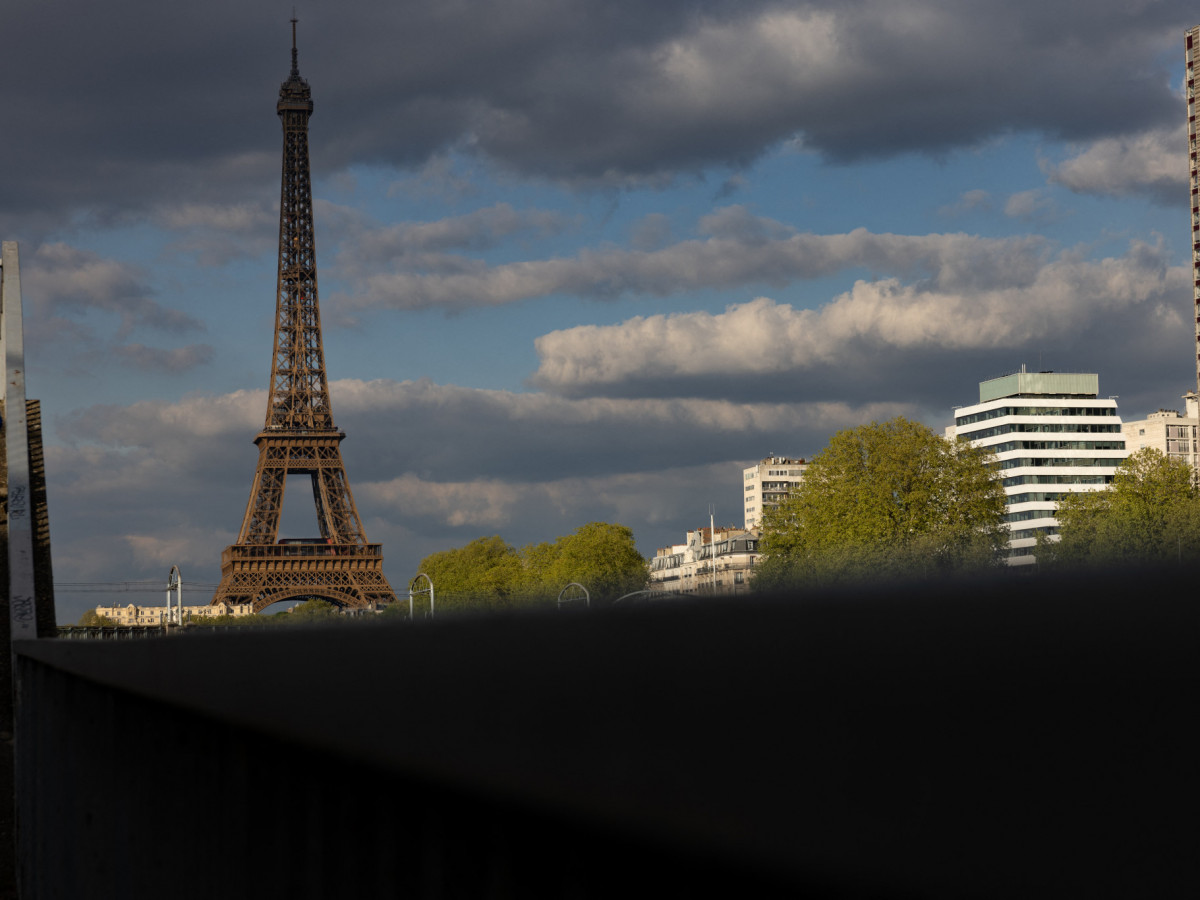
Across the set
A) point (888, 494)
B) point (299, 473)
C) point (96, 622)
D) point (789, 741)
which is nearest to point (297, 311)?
point (299, 473)

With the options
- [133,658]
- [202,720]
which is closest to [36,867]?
[133,658]

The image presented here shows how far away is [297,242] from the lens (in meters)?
104

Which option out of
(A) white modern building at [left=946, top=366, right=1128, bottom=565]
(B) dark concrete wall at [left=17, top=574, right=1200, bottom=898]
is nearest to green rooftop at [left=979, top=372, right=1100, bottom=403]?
(A) white modern building at [left=946, top=366, right=1128, bottom=565]

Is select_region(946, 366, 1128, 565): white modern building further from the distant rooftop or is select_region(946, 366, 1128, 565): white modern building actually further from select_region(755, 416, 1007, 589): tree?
select_region(755, 416, 1007, 589): tree

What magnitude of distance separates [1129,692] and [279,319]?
344ft

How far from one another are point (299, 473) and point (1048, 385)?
300 feet

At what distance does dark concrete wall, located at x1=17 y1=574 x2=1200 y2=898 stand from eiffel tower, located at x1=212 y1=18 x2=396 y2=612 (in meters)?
80.2

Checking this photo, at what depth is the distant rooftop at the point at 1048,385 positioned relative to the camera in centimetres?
14900

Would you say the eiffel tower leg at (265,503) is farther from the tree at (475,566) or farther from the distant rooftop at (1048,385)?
the distant rooftop at (1048,385)

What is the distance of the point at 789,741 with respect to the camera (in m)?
0.82

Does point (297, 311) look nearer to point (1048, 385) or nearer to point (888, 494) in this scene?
point (888, 494)

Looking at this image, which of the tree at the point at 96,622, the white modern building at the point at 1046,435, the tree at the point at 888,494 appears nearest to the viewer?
the tree at the point at 96,622

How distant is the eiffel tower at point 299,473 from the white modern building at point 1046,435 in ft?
261

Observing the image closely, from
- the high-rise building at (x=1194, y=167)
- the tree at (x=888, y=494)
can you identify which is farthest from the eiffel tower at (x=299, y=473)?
the high-rise building at (x=1194, y=167)
